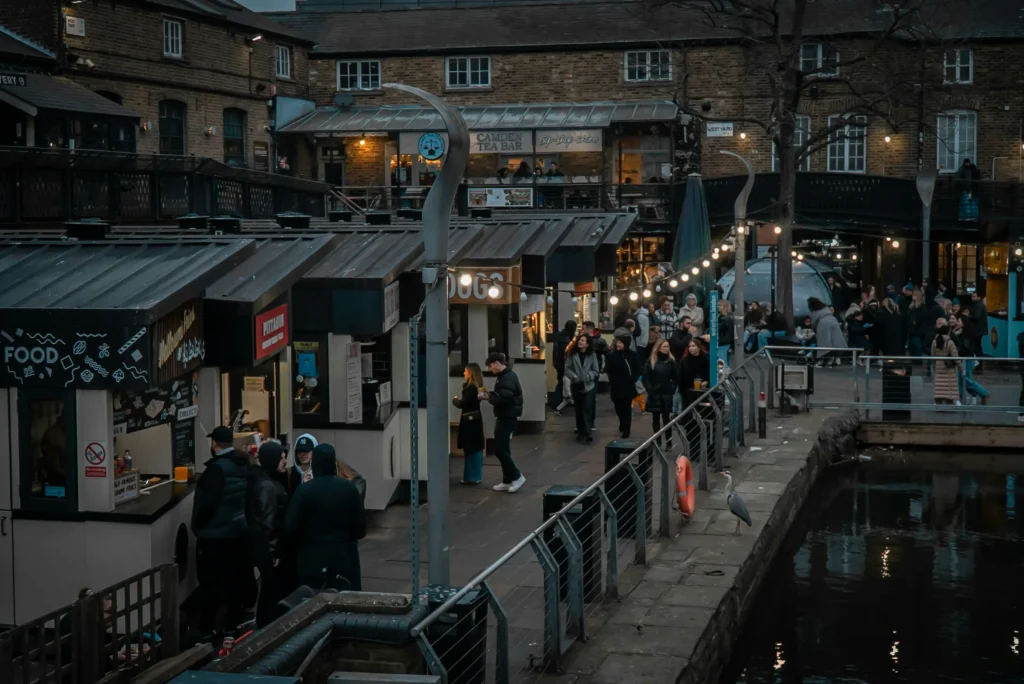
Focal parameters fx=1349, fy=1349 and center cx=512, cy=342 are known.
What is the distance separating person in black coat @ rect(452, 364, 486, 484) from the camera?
1606cm

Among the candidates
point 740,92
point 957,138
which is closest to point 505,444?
→ point 740,92

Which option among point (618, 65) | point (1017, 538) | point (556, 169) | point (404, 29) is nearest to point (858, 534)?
point (1017, 538)

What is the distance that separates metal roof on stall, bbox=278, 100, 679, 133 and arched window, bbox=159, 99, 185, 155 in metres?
4.92

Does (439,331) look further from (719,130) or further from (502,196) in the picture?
(719,130)

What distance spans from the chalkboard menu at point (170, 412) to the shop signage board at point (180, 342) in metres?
0.27

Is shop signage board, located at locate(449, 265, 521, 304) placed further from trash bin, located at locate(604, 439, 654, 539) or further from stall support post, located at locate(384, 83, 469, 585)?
stall support post, located at locate(384, 83, 469, 585)

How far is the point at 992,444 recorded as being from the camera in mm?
21359

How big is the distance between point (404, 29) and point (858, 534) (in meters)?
33.0

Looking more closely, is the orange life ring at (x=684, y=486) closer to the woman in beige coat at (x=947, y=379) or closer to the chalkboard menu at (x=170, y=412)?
the chalkboard menu at (x=170, y=412)

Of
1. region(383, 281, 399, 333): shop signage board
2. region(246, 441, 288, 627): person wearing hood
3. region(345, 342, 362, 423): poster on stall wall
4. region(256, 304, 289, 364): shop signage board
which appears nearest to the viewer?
region(246, 441, 288, 627): person wearing hood

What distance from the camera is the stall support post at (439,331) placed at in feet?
29.0

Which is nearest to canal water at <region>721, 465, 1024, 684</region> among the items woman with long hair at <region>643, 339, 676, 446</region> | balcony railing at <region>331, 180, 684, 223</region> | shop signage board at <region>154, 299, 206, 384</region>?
woman with long hair at <region>643, 339, 676, 446</region>

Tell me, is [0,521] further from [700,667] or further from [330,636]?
[700,667]

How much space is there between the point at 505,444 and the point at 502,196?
23.4 meters
